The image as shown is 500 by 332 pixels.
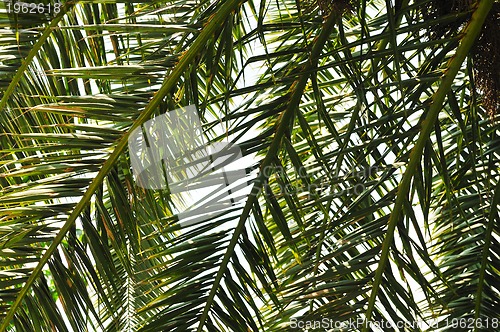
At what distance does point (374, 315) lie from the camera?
8.06 feet

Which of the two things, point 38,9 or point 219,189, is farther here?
point 219,189

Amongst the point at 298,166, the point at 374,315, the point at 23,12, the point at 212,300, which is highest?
the point at 23,12

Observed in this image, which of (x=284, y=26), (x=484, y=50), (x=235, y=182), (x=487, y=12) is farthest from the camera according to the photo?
(x=235, y=182)

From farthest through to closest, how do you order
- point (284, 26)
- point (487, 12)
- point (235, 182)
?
point (235, 182) < point (284, 26) < point (487, 12)

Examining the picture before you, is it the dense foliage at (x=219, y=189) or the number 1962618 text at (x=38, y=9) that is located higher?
the number 1962618 text at (x=38, y=9)

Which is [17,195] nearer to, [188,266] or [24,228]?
[24,228]

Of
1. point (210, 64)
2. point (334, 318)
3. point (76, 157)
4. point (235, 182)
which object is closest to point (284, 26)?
point (210, 64)

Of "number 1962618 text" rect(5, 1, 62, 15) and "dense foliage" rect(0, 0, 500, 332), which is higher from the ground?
"number 1962618 text" rect(5, 1, 62, 15)

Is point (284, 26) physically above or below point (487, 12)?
above

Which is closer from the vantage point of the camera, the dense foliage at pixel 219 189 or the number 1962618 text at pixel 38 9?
the dense foliage at pixel 219 189

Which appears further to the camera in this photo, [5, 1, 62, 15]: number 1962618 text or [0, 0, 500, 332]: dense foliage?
[5, 1, 62, 15]: number 1962618 text

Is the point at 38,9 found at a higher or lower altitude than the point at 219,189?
higher

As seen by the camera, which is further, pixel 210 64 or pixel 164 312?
pixel 164 312

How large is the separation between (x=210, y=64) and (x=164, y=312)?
949 mm
